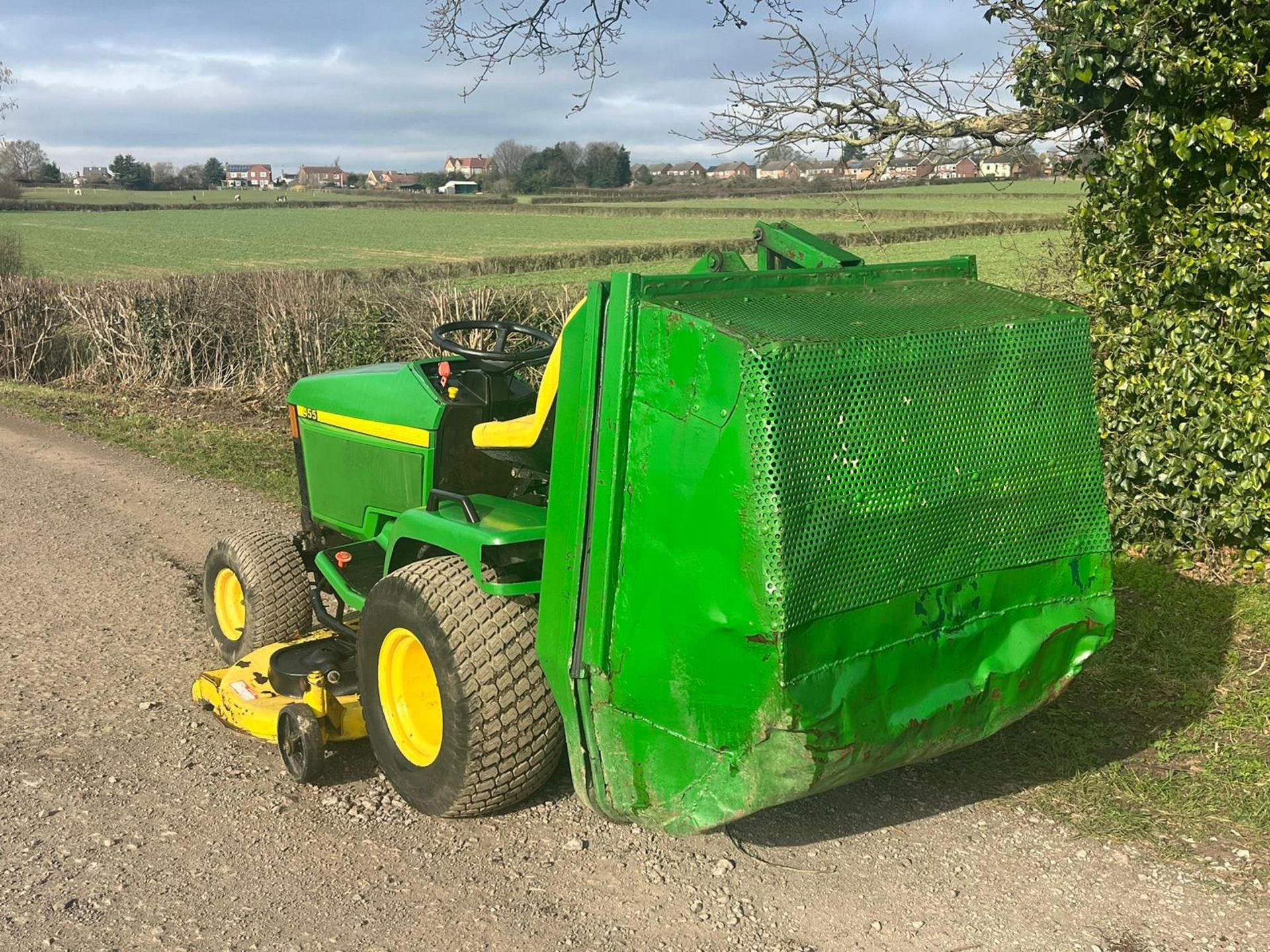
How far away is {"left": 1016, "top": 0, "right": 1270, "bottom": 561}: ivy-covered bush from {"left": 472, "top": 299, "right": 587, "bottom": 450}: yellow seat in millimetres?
3395

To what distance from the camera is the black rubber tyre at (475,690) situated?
3.25 meters

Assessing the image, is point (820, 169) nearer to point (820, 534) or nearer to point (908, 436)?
point (908, 436)

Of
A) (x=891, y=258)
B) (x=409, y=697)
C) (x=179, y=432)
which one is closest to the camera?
(x=409, y=697)

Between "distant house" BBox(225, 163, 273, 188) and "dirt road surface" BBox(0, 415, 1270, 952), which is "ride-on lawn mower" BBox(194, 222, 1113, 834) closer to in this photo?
"dirt road surface" BBox(0, 415, 1270, 952)

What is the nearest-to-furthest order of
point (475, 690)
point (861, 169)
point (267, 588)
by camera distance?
1. point (475, 690)
2. point (267, 588)
3. point (861, 169)

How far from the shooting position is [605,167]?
2542 inches

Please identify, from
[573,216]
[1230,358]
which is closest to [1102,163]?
[1230,358]

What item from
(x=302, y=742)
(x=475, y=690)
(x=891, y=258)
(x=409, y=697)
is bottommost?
(x=302, y=742)

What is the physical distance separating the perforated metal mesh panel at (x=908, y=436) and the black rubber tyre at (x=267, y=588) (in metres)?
2.68

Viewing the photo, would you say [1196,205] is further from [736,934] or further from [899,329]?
[736,934]

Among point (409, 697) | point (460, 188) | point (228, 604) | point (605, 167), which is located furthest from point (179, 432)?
point (460, 188)

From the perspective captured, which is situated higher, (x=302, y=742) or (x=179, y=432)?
(x=302, y=742)

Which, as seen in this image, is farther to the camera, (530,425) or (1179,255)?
(1179,255)

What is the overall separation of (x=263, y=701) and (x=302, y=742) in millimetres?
413
